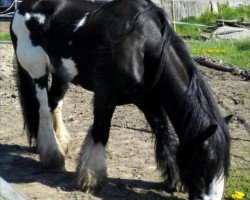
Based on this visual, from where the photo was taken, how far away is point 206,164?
424cm

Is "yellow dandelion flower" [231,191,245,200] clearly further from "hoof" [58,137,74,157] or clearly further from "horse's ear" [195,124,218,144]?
"hoof" [58,137,74,157]

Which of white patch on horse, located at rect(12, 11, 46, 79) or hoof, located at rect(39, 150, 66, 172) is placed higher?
white patch on horse, located at rect(12, 11, 46, 79)

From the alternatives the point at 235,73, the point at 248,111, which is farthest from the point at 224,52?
the point at 248,111

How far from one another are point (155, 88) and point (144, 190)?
39.0 inches

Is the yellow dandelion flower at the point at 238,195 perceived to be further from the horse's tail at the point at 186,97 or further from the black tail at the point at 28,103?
the black tail at the point at 28,103

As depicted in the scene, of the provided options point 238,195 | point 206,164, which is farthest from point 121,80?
point 238,195

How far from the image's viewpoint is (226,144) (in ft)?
13.9

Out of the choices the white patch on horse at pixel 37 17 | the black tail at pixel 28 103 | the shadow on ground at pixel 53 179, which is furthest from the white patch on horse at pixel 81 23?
the shadow on ground at pixel 53 179

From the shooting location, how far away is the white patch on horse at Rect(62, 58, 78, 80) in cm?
528

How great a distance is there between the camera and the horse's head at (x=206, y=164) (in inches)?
165

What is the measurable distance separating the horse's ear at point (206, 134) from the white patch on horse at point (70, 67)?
62.4 inches

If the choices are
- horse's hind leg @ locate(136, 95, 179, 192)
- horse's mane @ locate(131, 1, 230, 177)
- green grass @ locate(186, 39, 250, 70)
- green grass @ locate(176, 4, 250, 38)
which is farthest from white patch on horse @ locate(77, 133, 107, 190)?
green grass @ locate(176, 4, 250, 38)

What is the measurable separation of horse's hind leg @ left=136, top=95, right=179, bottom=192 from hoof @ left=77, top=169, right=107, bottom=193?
1.91ft

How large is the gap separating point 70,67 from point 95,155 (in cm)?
96
